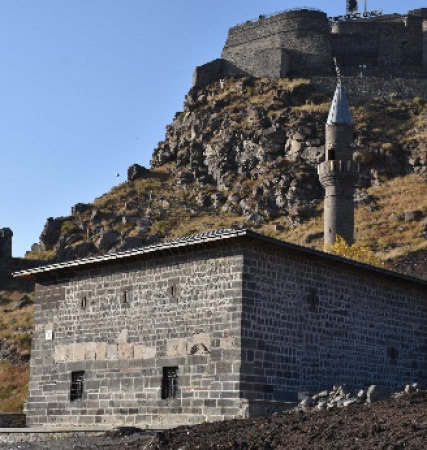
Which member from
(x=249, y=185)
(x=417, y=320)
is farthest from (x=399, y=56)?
(x=417, y=320)

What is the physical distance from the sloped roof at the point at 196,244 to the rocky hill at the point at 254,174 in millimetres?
30218

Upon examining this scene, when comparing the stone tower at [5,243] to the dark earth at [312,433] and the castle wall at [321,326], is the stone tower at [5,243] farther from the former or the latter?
the dark earth at [312,433]

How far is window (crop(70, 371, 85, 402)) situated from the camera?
23312 mm

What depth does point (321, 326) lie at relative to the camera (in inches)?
882

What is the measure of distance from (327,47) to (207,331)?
178 ft

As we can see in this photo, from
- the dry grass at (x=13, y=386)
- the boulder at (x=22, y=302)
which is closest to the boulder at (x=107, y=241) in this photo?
the boulder at (x=22, y=302)

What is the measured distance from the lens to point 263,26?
242ft

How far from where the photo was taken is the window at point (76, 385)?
918 inches

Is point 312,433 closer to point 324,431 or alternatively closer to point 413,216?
point 324,431

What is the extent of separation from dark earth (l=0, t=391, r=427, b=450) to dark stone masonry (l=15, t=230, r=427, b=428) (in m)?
2.17

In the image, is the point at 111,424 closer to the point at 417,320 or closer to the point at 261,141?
the point at 417,320

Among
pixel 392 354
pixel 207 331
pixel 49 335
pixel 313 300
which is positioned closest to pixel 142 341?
pixel 207 331

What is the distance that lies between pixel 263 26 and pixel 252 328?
56169 mm

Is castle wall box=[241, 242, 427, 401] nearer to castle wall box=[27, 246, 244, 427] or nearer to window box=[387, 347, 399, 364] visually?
window box=[387, 347, 399, 364]
